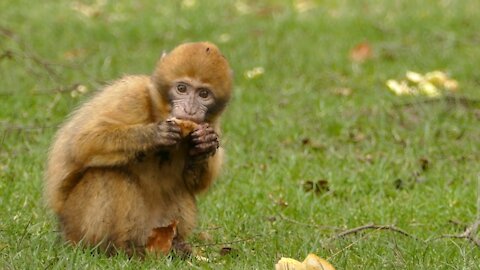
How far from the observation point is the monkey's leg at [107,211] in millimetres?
5695

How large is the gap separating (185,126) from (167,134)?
123 mm

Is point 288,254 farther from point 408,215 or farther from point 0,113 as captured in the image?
point 0,113

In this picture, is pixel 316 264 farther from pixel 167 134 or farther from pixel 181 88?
pixel 181 88

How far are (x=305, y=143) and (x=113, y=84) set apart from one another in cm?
291

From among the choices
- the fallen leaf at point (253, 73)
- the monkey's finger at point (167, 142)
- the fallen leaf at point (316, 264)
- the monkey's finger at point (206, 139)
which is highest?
the monkey's finger at point (167, 142)

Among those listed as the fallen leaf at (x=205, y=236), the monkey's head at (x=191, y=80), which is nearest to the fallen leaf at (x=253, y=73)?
the fallen leaf at (x=205, y=236)

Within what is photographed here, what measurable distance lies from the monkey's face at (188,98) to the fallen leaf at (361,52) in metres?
5.83

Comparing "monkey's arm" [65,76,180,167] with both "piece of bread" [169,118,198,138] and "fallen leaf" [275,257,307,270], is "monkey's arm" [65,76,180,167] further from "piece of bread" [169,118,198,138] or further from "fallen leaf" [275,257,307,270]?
"fallen leaf" [275,257,307,270]

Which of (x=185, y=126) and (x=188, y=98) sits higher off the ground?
(x=188, y=98)

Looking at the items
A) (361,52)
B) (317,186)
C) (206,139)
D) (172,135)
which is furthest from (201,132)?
(361,52)

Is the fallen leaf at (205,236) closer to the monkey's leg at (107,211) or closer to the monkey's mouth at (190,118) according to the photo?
the monkey's leg at (107,211)

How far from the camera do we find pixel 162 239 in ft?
19.5

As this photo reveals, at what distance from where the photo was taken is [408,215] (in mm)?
7082

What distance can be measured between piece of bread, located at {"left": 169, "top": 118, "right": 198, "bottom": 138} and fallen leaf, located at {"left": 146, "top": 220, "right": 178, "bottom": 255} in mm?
580
